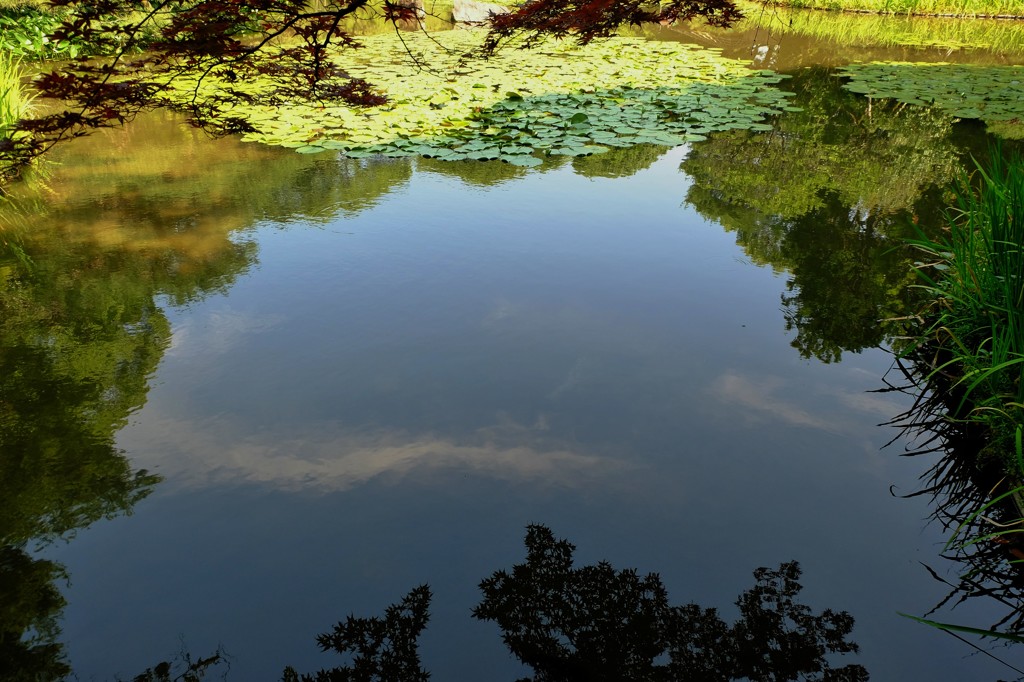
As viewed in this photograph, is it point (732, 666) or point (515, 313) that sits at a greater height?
point (515, 313)

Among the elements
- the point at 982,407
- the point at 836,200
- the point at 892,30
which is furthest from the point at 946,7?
the point at 982,407

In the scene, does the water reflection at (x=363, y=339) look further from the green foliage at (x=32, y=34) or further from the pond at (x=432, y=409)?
the green foliage at (x=32, y=34)

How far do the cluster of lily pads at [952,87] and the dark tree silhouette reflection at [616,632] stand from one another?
657 centimetres

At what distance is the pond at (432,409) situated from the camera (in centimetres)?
197

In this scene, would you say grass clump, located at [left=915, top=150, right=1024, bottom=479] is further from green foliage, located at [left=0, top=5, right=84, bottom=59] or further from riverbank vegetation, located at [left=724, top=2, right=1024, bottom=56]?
green foliage, located at [left=0, top=5, right=84, bottom=59]

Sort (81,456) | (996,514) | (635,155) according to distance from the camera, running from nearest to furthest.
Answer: (996,514) < (81,456) < (635,155)

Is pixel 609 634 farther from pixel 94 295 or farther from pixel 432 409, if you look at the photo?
pixel 94 295

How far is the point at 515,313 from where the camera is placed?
339 cm

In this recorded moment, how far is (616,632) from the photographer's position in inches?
74.3

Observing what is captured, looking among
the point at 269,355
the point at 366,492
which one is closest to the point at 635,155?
the point at 269,355

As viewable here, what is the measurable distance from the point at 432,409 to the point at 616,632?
117cm

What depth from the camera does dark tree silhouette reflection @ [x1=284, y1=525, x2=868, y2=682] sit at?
5.83 ft

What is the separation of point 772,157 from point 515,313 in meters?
3.45

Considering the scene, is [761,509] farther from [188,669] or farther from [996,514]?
[188,669]
